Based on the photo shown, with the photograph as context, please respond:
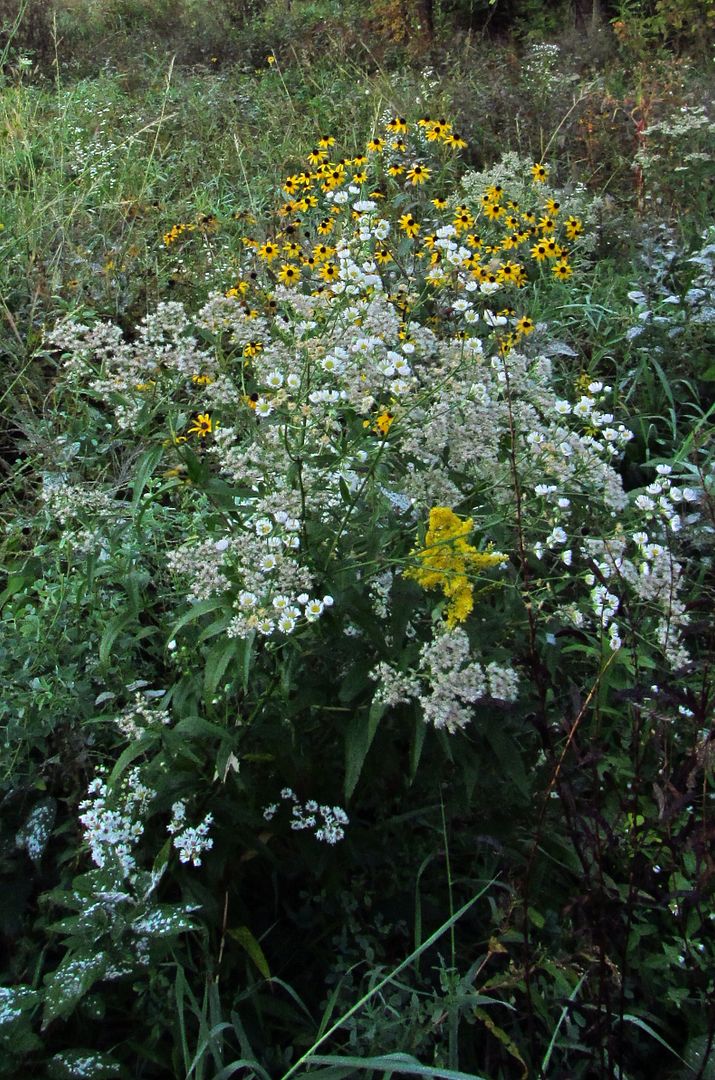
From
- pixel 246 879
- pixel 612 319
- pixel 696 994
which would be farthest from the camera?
pixel 612 319

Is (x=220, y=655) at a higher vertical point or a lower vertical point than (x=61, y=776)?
higher

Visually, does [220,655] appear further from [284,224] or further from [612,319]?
[284,224]

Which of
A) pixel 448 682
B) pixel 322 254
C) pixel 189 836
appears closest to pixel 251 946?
pixel 189 836

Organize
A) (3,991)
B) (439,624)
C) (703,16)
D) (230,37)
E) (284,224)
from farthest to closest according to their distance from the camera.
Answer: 1. (230,37)
2. (703,16)
3. (284,224)
4. (439,624)
5. (3,991)

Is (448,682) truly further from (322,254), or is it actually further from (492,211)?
(492,211)

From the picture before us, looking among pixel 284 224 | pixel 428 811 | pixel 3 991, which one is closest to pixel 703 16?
pixel 284 224

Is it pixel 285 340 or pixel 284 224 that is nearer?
pixel 285 340

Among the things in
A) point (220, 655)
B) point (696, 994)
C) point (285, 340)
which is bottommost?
point (696, 994)

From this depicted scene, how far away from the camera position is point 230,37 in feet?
30.6

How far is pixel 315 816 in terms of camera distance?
6.07ft

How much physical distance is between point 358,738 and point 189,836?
0.34m

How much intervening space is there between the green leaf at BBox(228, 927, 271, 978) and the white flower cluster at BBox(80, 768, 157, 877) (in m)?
0.24

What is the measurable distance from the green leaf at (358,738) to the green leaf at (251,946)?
1.23 ft

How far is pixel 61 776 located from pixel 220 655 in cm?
60
